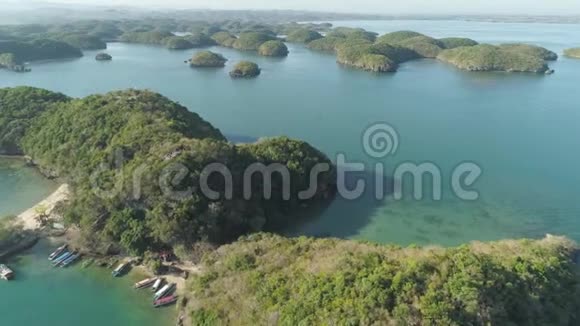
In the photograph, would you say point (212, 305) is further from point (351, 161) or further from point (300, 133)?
point (300, 133)

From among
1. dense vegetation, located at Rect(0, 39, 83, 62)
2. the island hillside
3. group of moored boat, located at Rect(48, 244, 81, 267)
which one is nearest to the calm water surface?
the island hillside

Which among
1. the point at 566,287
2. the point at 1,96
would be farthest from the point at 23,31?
the point at 566,287

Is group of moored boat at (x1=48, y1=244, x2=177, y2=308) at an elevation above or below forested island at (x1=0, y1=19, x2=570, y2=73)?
below

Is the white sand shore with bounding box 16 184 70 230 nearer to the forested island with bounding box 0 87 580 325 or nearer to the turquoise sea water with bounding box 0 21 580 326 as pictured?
the forested island with bounding box 0 87 580 325

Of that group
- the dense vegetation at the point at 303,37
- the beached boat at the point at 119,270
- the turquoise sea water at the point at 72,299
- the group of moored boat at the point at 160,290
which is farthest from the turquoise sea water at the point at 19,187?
the dense vegetation at the point at 303,37

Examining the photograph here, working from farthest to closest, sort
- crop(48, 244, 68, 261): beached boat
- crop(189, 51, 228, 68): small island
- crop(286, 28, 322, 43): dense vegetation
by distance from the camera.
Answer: crop(286, 28, 322, 43): dense vegetation
crop(189, 51, 228, 68): small island
crop(48, 244, 68, 261): beached boat

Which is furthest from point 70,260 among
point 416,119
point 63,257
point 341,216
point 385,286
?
point 416,119
